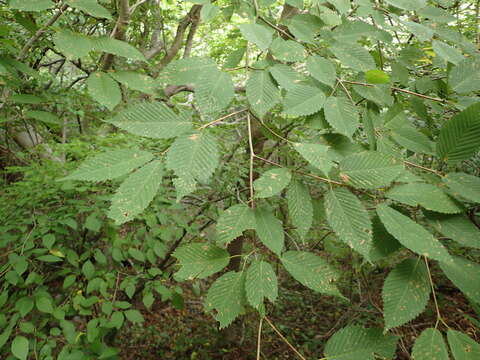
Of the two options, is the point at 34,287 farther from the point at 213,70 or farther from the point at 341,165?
the point at 341,165

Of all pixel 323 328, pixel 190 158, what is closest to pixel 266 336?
pixel 323 328

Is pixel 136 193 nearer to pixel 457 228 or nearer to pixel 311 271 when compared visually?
pixel 311 271

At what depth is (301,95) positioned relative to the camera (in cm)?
71

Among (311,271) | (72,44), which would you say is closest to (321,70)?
(311,271)

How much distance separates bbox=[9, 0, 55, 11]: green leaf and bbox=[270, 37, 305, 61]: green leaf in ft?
1.82

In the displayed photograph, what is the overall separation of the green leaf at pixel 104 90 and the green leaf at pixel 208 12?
1.05 ft

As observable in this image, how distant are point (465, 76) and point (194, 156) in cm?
83

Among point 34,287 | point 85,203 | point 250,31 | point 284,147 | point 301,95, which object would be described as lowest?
point 34,287

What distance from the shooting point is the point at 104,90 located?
0.79 metres

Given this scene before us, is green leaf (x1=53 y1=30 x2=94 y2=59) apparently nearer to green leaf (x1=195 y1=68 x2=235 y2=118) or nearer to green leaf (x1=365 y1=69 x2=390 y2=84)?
green leaf (x1=195 y1=68 x2=235 y2=118)

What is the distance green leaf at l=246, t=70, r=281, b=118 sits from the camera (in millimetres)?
655

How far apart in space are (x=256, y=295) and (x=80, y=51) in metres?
0.72

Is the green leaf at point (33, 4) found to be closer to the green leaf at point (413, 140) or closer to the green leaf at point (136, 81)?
the green leaf at point (136, 81)

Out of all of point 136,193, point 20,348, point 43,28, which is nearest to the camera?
point 136,193
